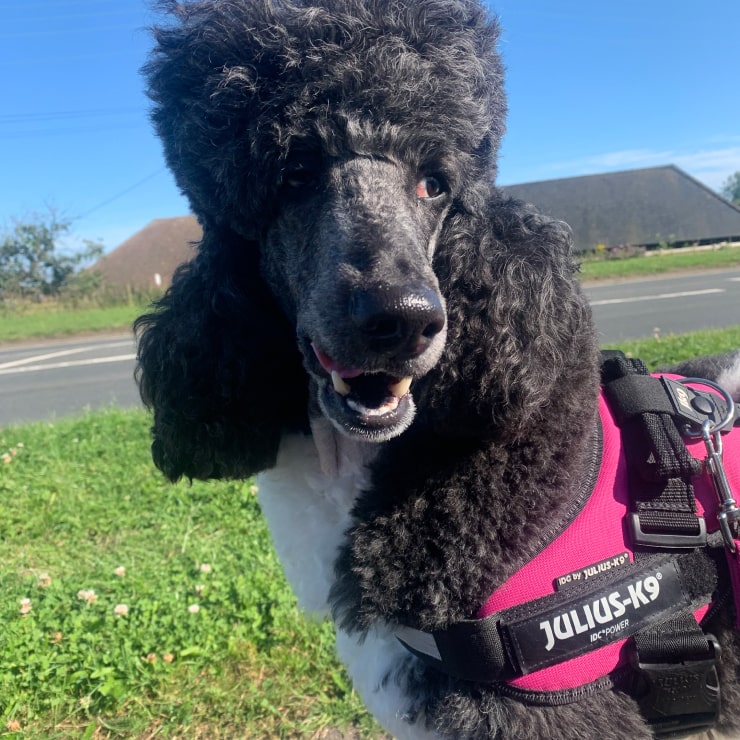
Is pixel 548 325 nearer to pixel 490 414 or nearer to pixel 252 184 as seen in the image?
pixel 490 414

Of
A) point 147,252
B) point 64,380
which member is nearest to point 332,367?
point 64,380

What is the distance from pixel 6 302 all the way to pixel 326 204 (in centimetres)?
2542

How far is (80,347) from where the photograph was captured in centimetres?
1226

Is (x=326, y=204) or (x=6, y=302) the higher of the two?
(x=326, y=204)

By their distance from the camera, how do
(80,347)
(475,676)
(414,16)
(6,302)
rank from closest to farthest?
(475,676) → (414,16) → (80,347) → (6,302)

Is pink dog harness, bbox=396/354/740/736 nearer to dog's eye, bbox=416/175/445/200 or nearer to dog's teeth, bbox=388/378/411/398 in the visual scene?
dog's teeth, bbox=388/378/411/398

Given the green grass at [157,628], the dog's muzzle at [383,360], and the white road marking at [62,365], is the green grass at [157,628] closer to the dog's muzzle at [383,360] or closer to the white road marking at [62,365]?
the dog's muzzle at [383,360]

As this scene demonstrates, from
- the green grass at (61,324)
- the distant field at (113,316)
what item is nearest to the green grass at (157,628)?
the green grass at (61,324)

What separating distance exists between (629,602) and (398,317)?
68 centimetres

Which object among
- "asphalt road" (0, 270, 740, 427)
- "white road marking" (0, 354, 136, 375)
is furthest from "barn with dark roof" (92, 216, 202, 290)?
"white road marking" (0, 354, 136, 375)

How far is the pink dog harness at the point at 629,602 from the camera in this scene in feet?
3.83

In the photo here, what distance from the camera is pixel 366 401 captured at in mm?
1207

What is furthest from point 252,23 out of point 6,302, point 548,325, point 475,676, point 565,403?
point 6,302

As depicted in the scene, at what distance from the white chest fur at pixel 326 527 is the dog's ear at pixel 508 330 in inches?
11.2
